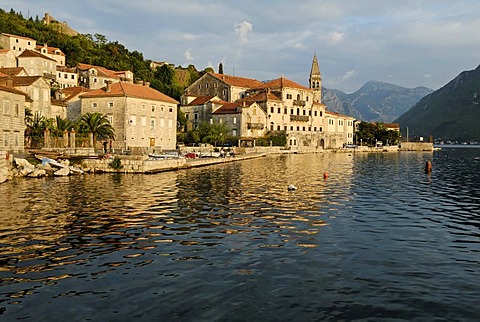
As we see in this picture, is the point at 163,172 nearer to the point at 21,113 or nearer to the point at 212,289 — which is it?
the point at 21,113

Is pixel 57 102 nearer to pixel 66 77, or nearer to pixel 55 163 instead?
pixel 55 163

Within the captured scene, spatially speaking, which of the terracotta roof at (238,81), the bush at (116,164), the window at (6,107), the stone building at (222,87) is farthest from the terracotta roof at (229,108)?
the window at (6,107)

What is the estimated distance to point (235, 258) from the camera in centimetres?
1423

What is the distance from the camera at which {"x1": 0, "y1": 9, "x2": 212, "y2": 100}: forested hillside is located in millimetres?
124688

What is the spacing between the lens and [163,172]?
46.2 meters

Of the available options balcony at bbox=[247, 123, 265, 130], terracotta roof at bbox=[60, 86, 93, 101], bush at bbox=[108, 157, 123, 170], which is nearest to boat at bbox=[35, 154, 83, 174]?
bush at bbox=[108, 157, 123, 170]

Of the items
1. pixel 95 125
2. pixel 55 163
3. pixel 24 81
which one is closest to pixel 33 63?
pixel 24 81

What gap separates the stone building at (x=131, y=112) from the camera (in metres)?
62.9

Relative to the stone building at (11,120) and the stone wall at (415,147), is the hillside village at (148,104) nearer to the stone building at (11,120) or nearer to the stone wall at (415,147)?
the stone building at (11,120)

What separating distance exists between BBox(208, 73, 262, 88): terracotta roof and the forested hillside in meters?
15.8

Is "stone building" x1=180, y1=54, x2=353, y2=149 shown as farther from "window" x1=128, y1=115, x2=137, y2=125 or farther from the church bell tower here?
"window" x1=128, y1=115, x2=137, y2=125

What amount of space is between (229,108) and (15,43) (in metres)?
58.8

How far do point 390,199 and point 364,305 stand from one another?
19.9 meters

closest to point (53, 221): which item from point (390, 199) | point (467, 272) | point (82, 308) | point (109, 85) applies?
point (82, 308)
